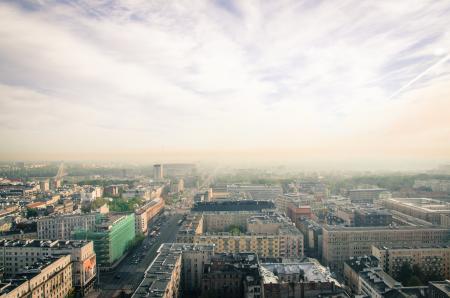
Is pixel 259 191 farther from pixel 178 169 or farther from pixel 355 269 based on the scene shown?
pixel 178 169

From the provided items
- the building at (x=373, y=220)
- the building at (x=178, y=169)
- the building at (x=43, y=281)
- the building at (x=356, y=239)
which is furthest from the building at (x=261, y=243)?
the building at (x=178, y=169)

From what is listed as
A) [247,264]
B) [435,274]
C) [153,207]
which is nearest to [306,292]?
[247,264]

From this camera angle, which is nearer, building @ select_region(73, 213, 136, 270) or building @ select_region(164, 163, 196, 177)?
building @ select_region(73, 213, 136, 270)

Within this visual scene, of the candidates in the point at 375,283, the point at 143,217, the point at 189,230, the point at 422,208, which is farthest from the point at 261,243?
the point at 422,208

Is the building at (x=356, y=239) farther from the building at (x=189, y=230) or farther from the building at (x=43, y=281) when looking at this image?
the building at (x=43, y=281)

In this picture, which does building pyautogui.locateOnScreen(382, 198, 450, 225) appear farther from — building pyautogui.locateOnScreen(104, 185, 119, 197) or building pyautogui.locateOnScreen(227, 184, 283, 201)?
building pyautogui.locateOnScreen(104, 185, 119, 197)

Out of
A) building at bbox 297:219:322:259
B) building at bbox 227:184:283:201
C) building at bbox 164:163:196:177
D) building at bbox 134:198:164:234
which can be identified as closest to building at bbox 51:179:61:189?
building at bbox 134:198:164:234
